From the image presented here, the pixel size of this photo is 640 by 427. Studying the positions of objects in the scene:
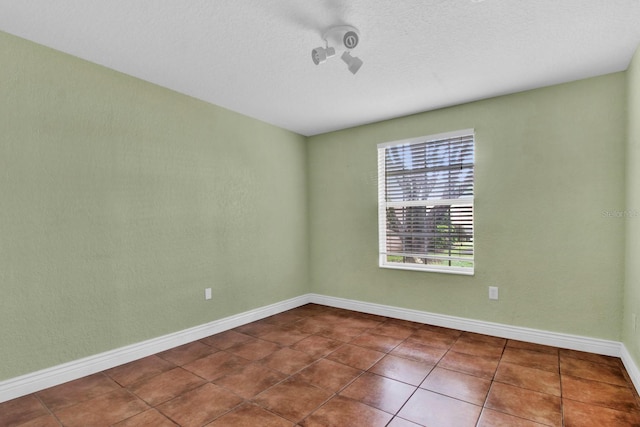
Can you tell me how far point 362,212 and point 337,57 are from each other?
2170 millimetres

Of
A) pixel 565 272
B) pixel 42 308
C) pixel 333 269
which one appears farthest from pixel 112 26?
pixel 565 272

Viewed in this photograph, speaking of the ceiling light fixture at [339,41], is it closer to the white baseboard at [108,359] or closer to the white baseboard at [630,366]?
the white baseboard at [108,359]

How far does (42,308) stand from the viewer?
2273mm

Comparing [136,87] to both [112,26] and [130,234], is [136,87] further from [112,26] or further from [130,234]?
[130,234]

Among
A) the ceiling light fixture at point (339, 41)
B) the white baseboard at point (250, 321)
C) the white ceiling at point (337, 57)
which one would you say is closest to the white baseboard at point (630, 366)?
the white baseboard at point (250, 321)

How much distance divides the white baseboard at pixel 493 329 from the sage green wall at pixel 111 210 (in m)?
1.35

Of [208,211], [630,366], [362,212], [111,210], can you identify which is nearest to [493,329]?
[630,366]

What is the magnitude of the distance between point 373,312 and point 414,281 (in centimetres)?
71

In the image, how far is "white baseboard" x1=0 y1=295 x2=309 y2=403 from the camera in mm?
2162

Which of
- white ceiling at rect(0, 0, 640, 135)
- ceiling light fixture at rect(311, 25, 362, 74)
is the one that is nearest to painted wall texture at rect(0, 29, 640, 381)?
white ceiling at rect(0, 0, 640, 135)

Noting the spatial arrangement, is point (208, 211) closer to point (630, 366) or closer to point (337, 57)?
point (337, 57)

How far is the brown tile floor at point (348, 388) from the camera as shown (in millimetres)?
1915

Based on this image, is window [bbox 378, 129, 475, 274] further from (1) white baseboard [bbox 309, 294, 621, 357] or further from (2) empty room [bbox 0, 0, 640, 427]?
(1) white baseboard [bbox 309, 294, 621, 357]

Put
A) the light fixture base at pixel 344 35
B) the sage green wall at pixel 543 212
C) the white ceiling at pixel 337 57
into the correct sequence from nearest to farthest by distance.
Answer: the white ceiling at pixel 337 57, the light fixture base at pixel 344 35, the sage green wall at pixel 543 212
